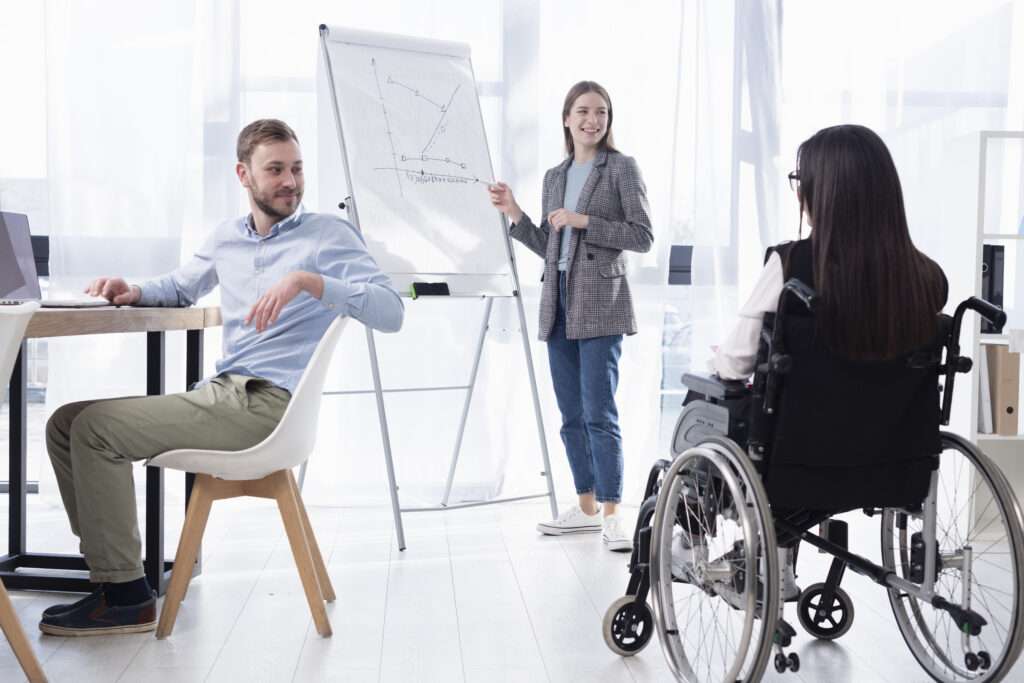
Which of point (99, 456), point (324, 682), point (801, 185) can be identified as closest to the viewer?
point (801, 185)

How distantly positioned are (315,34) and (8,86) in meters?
1.14

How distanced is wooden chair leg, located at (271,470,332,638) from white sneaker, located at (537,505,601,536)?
118 cm

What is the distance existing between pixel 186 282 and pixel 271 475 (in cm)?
63

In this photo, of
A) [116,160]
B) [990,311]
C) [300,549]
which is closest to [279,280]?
[300,549]

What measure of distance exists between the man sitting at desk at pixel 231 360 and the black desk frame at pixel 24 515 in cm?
17

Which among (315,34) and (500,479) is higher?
(315,34)

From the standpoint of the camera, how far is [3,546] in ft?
10.9

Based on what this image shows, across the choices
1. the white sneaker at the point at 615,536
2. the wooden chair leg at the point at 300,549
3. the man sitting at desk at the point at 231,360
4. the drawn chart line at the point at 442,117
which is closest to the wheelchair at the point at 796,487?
the wooden chair leg at the point at 300,549

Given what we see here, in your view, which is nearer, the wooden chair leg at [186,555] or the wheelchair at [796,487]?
the wheelchair at [796,487]

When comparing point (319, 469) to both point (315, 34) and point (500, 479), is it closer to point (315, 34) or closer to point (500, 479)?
point (500, 479)

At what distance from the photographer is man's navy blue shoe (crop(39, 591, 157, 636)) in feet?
7.70

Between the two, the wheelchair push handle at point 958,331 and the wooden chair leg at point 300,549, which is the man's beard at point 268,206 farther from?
the wheelchair push handle at point 958,331

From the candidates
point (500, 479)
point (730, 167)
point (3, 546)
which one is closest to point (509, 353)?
point (500, 479)

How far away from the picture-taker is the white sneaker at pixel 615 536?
126 inches
